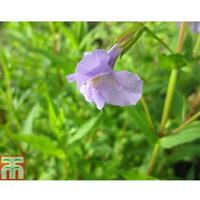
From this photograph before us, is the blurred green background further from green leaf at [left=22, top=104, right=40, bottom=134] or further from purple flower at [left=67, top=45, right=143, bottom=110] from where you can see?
purple flower at [left=67, top=45, right=143, bottom=110]

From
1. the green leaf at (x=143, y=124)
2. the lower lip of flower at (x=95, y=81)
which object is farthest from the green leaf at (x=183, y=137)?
the lower lip of flower at (x=95, y=81)

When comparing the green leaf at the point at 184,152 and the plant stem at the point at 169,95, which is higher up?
the plant stem at the point at 169,95

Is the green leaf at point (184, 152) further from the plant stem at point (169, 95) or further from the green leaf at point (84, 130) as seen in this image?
the green leaf at point (84, 130)

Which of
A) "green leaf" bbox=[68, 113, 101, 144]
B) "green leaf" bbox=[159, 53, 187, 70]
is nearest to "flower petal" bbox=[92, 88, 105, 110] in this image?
"green leaf" bbox=[159, 53, 187, 70]

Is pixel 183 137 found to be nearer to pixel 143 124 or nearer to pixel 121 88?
pixel 143 124
